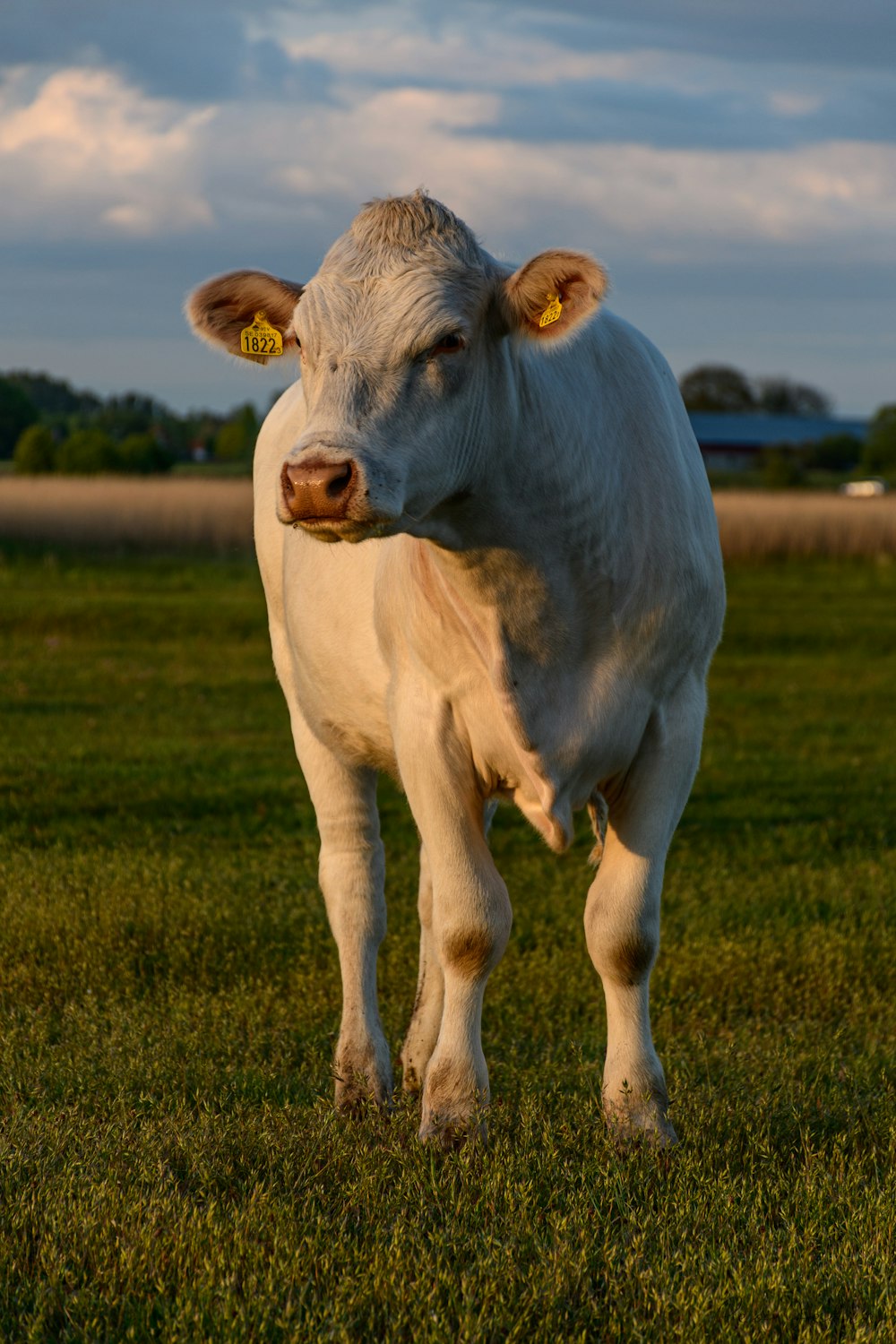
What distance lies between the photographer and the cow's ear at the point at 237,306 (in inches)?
188

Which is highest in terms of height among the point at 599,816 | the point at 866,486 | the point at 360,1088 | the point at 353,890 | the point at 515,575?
the point at 515,575

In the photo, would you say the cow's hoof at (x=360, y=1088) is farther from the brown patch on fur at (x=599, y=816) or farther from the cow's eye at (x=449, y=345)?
the cow's eye at (x=449, y=345)

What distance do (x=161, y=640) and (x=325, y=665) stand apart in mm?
13156

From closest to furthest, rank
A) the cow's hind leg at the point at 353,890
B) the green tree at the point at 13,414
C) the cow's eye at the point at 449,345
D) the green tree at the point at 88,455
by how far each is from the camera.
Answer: the cow's eye at the point at 449,345 → the cow's hind leg at the point at 353,890 → the green tree at the point at 88,455 → the green tree at the point at 13,414

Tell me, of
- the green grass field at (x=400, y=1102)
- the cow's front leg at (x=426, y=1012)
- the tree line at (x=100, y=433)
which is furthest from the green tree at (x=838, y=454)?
the cow's front leg at (x=426, y=1012)

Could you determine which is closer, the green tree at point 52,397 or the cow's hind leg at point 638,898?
the cow's hind leg at point 638,898

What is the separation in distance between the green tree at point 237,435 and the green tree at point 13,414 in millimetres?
3507

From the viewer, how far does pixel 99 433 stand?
29.4m

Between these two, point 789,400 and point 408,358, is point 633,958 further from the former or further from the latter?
Result: point 789,400

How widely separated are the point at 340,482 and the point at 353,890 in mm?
2561

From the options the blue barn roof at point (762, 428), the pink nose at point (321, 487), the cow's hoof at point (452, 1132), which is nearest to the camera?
the pink nose at point (321, 487)

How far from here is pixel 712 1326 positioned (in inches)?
136

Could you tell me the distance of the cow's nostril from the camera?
3771mm

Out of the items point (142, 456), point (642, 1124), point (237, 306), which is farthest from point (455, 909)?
point (142, 456)
